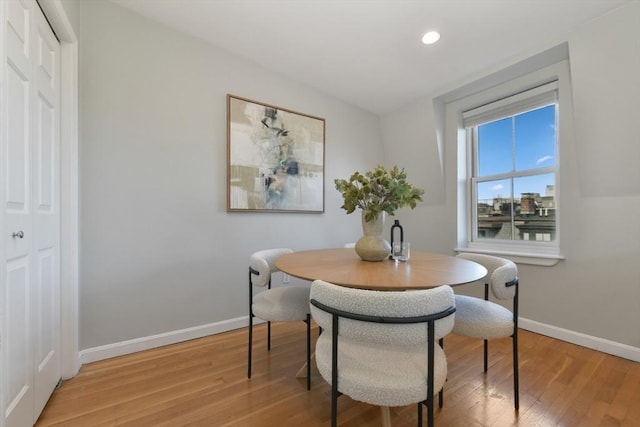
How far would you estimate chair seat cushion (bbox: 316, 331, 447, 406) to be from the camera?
932 mm

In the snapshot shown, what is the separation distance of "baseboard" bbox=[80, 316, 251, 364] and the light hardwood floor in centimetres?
5

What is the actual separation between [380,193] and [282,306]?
36.8 inches

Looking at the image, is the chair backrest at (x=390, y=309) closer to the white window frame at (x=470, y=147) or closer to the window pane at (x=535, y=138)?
the white window frame at (x=470, y=147)

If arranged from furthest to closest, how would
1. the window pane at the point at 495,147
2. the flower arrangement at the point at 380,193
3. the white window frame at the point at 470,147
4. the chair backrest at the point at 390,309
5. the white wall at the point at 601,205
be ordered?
the window pane at the point at 495,147
the white window frame at the point at 470,147
the white wall at the point at 601,205
the flower arrangement at the point at 380,193
the chair backrest at the point at 390,309

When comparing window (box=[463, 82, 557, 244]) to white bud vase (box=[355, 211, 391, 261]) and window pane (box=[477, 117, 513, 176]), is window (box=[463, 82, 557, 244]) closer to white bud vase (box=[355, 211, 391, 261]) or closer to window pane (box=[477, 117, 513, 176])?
window pane (box=[477, 117, 513, 176])

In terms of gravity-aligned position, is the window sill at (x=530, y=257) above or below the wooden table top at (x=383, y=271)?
below

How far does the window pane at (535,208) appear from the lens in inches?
98.4

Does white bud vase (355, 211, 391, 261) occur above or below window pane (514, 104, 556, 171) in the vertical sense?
below

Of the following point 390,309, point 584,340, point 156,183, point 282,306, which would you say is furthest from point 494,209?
point 156,183

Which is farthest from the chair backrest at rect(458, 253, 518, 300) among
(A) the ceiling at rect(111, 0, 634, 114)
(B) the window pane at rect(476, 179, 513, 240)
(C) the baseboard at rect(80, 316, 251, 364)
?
(C) the baseboard at rect(80, 316, 251, 364)

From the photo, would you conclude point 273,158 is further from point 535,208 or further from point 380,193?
point 535,208

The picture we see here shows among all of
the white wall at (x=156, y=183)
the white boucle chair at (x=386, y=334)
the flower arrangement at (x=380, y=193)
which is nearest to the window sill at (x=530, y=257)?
the flower arrangement at (x=380, y=193)

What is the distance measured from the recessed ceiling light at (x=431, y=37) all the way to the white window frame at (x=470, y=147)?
822mm

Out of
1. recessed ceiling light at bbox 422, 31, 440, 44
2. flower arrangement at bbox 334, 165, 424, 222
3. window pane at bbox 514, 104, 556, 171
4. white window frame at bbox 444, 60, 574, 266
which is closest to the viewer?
flower arrangement at bbox 334, 165, 424, 222
